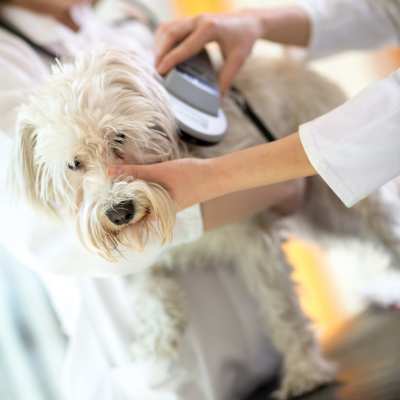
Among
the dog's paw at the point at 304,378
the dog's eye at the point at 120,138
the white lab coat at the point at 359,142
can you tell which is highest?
the white lab coat at the point at 359,142

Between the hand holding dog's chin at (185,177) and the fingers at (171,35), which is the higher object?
the fingers at (171,35)

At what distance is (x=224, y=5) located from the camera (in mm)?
2602

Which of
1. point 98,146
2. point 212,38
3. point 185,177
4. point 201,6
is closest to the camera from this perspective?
point 185,177

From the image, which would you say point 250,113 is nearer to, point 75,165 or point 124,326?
point 75,165

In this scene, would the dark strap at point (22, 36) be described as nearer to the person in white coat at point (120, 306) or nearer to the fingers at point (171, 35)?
the person in white coat at point (120, 306)

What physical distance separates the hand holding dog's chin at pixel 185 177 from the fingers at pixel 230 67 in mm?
499

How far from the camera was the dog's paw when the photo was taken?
1556 mm

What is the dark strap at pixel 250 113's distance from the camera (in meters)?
1.46

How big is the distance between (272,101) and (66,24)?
63 centimetres

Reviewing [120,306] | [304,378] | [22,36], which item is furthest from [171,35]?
[304,378]

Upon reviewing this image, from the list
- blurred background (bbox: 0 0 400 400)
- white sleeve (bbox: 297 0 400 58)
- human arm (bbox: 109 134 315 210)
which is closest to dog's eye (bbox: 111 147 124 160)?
human arm (bbox: 109 134 315 210)

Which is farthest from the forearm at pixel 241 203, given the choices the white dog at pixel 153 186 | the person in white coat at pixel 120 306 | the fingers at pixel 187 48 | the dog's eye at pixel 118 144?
the fingers at pixel 187 48

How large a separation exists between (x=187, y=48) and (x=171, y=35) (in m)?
0.06

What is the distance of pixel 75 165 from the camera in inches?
45.9
